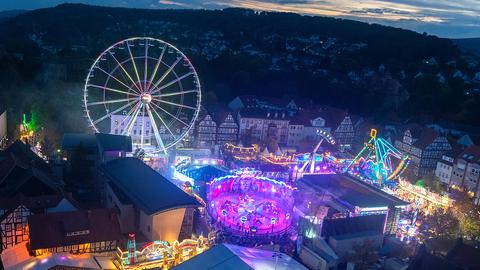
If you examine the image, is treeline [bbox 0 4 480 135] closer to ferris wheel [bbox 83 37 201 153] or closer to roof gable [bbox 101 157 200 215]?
ferris wheel [bbox 83 37 201 153]

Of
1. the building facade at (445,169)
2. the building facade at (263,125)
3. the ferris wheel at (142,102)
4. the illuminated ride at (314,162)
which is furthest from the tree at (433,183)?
the ferris wheel at (142,102)

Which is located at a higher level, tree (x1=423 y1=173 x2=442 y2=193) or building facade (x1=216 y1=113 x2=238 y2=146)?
building facade (x1=216 y1=113 x2=238 y2=146)

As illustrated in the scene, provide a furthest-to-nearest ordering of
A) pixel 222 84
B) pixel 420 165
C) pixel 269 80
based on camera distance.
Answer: pixel 269 80 < pixel 222 84 < pixel 420 165

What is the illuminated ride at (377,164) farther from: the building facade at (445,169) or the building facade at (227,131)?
the building facade at (227,131)

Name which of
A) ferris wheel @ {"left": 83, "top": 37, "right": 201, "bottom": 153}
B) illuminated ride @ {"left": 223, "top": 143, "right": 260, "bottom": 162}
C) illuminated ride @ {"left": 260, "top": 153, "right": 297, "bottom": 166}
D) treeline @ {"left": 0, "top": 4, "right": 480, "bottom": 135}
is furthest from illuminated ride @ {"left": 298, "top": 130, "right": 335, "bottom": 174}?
treeline @ {"left": 0, "top": 4, "right": 480, "bottom": 135}

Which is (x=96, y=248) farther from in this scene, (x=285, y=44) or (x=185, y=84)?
(x=285, y=44)

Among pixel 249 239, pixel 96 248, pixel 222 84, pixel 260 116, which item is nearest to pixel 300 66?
pixel 222 84
